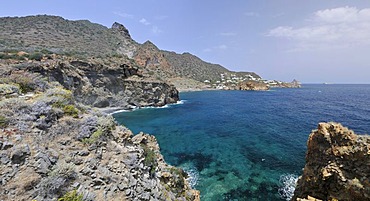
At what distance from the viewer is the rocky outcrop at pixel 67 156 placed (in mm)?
5844

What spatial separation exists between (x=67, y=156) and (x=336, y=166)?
47.3 ft

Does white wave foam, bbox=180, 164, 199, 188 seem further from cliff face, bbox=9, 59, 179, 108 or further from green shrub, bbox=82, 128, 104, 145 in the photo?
cliff face, bbox=9, 59, 179, 108

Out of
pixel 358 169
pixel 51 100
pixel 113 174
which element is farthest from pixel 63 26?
pixel 358 169

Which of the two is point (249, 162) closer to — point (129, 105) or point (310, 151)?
point (310, 151)

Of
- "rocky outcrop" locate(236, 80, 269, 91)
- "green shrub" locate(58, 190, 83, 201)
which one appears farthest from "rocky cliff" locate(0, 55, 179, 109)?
"rocky outcrop" locate(236, 80, 269, 91)

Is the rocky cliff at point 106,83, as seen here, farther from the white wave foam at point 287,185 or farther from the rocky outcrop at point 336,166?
the rocky outcrop at point 336,166

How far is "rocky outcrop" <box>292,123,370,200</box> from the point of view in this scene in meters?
9.58

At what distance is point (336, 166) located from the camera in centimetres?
1060

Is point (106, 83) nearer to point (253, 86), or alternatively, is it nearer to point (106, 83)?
point (106, 83)

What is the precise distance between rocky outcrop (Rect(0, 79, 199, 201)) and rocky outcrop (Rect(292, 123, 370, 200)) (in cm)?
868

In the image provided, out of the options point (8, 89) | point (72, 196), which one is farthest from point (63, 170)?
point (8, 89)

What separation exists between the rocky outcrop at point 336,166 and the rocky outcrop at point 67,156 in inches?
342

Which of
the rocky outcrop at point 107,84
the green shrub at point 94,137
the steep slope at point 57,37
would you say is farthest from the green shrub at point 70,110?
the steep slope at point 57,37

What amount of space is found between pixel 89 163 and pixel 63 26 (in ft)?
301
